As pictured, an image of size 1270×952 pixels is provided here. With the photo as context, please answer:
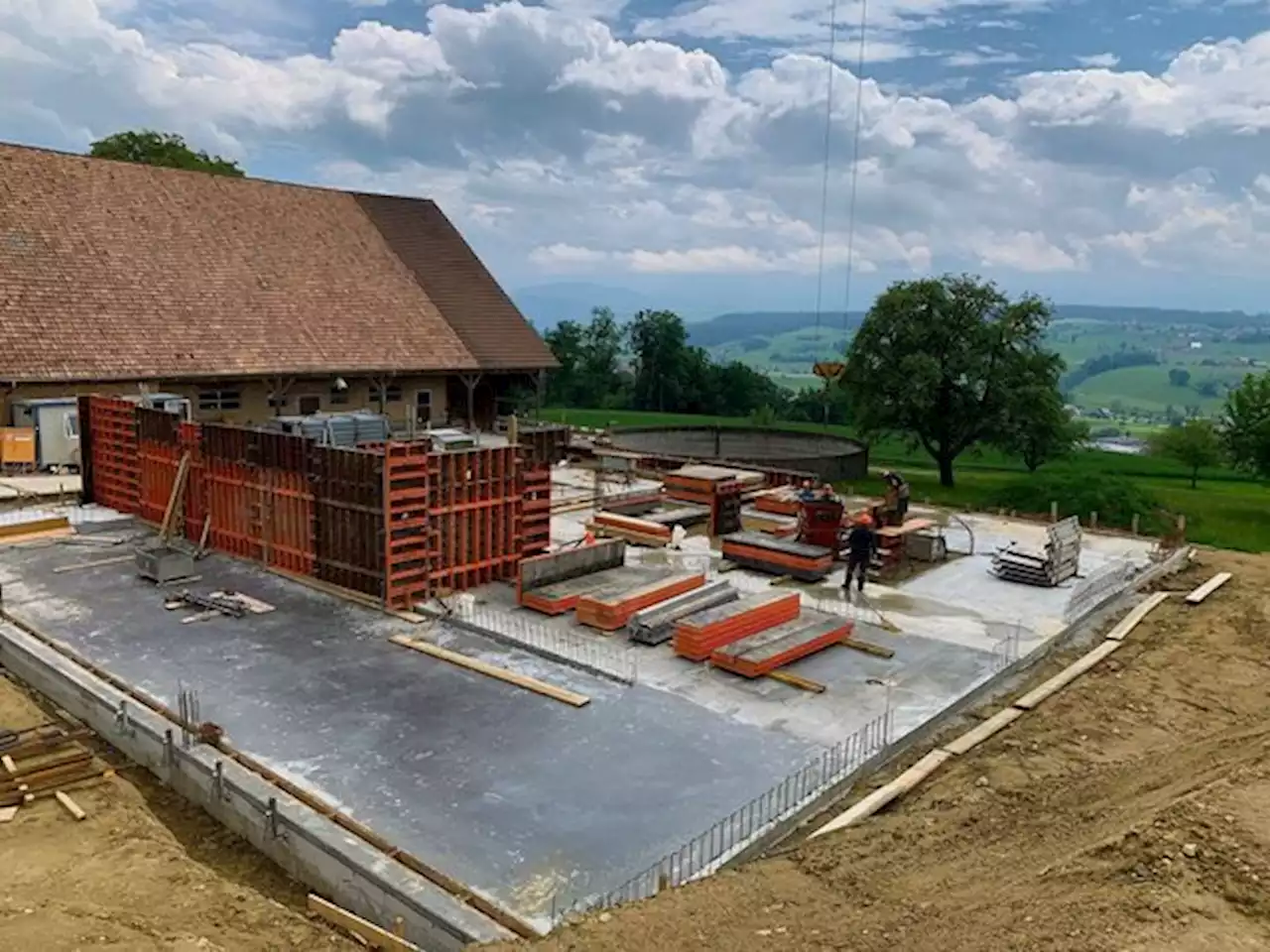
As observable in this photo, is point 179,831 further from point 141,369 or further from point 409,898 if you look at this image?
point 141,369

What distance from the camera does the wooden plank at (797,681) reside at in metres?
11.8

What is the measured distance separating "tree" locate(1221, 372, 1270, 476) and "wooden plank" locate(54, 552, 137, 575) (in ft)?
98.2

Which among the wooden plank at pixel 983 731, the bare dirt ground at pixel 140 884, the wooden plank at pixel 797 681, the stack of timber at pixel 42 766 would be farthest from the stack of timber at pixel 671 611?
the stack of timber at pixel 42 766

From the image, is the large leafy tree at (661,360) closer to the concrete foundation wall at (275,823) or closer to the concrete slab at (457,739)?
the concrete slab at (457,739)

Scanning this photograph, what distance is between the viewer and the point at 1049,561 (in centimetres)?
1647

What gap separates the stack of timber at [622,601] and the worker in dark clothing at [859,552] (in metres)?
2.46

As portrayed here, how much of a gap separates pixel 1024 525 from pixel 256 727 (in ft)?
54.6

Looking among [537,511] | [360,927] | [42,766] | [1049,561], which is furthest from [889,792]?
[537,511]

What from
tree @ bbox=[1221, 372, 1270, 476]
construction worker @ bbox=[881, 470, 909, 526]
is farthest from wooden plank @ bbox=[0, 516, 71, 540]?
tree @ bbox=[1221, 372, 1270, 476]

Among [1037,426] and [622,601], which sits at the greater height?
[1037,426]

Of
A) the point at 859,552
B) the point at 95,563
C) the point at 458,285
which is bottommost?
the point at 95,563

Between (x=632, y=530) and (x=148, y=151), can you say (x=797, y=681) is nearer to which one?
(x=632, y=530)

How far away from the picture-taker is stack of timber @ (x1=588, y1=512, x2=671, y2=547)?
18.9 meters

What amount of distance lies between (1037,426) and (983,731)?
912 inches
